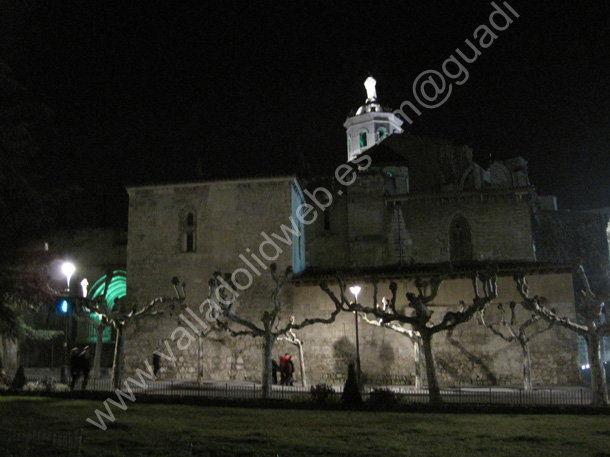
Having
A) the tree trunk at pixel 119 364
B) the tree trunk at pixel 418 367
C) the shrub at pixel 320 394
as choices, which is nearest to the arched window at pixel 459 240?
the tree trunk at pixel 418 367

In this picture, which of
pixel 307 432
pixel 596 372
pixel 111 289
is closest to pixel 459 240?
pixel 596 372

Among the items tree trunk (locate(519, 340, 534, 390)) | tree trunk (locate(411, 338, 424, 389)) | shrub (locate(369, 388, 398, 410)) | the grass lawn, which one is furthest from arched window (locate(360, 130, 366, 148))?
the grass lawn

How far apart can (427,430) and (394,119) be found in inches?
1805

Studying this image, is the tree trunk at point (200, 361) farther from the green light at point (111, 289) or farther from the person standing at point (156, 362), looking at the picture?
the green light at point (111, 289)

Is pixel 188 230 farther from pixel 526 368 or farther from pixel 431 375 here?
pixel 526 368

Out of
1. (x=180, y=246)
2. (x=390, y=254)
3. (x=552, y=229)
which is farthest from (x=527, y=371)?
(x=552, y=229)

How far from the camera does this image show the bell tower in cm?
5341

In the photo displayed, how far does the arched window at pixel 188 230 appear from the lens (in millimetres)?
25875

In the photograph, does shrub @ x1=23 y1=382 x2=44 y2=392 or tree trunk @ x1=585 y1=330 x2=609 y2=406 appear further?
shrub @ x1=23 y1=382 x2=44 y2=392

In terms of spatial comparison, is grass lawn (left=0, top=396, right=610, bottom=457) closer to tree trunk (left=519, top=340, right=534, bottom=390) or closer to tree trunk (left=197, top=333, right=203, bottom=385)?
tree trunk (left=519, top=340, right=534, bottom=390)

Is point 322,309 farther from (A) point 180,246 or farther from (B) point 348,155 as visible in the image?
(B) point 348,155

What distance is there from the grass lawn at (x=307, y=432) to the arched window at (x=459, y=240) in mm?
18244

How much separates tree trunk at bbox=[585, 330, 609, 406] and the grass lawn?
1.42 metres

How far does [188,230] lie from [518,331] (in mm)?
15349
